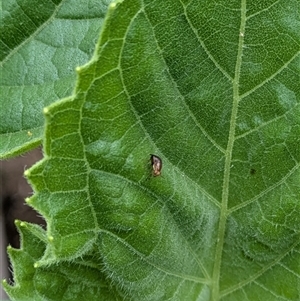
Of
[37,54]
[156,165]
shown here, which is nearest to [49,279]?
[156,165]

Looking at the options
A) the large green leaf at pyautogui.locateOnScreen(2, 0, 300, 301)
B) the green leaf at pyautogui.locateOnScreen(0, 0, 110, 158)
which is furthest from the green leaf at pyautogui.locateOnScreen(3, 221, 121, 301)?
the green leaf at pyautogui.locateOnScreen(0, 0, 110, 158)

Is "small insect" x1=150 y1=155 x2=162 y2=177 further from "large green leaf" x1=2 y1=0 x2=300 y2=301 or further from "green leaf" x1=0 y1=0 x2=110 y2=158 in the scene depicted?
"green leaf" x1=0 y1=0 x2=110 y2=158

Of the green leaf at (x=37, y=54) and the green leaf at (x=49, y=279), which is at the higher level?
the green leaf at (x=37, y=54)

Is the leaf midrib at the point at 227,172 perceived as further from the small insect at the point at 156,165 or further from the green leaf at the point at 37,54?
the green leaf at the point at 37,54

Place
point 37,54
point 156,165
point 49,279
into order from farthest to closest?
point 37,54
point 49,279
point 156,165

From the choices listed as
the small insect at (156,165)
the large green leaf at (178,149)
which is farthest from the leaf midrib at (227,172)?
the small insect at (156,165)

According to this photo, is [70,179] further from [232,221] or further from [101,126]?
[232,221]

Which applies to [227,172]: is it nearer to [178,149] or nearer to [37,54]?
[178,149]
